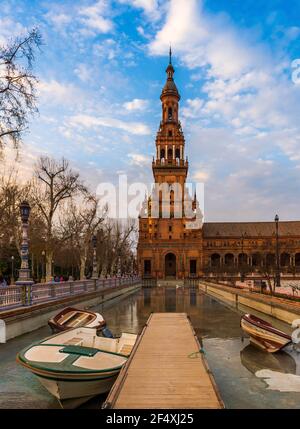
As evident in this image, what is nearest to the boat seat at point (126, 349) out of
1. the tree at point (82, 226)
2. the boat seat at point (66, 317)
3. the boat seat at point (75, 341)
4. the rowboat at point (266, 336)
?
the boat seat at point (75, 341)

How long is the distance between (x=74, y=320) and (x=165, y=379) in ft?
26.3

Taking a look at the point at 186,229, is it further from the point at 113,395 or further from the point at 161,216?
the point at 113,395

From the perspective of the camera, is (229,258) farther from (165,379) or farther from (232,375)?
(165,379)

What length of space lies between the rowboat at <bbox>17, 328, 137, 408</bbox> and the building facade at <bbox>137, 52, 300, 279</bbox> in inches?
3321

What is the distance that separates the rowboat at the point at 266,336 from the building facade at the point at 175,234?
78596 millimetres

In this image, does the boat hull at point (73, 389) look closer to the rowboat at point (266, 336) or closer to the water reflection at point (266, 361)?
the water reflection at point (266, 361)

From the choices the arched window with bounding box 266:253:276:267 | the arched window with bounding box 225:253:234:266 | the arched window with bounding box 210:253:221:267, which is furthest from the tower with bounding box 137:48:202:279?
the arched window with bounding box 266:253:276:267

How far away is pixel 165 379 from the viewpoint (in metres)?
7.75

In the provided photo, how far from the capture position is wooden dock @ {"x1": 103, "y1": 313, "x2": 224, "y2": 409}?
647cm

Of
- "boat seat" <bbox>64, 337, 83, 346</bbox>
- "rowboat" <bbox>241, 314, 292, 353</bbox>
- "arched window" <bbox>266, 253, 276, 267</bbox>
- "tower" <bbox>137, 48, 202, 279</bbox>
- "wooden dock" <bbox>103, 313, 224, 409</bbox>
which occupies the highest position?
"tower" <bbox>137, 48, 202, 279</bbox>

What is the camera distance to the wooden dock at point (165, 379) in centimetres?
647

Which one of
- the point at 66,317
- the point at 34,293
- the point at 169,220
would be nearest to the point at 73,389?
the point at 66,317

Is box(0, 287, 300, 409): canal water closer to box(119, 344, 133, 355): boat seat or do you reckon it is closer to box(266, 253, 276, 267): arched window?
box(119, 344, 133, 355): boat seat
